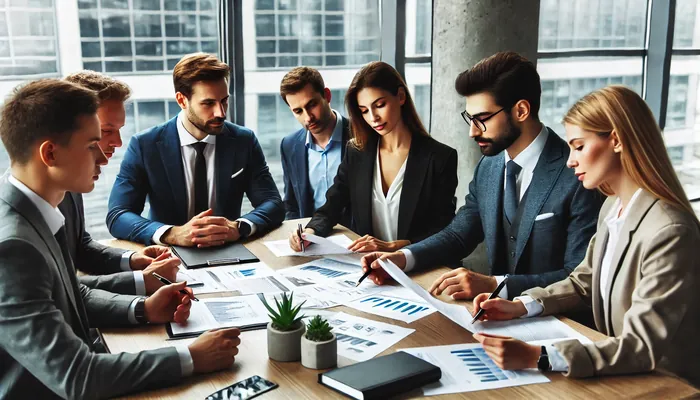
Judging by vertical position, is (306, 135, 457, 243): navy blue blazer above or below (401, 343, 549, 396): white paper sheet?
above

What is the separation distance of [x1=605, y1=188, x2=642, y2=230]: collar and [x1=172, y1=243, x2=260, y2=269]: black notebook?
1.42 m

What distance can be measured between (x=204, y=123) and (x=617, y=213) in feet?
7.10

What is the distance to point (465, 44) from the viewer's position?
4883 millimetres

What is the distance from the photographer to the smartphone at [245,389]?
1721mm

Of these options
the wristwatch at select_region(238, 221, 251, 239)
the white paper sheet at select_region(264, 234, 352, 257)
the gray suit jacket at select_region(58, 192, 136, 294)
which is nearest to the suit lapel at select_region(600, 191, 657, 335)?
the white paper sheet at select_region(264, 234, 352, 257)

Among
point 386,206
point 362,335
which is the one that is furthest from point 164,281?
point 386,206

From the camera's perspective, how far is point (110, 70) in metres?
4.74

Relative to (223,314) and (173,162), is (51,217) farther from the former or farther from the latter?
(173,162)

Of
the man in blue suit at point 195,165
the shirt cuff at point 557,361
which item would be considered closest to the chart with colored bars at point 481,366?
the shirt cuff at point 557,361

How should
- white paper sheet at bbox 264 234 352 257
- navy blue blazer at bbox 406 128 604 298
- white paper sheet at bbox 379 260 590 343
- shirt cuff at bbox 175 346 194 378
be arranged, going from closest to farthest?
shirt cuff at bbox 175 346 194 378 → white paper sheet at bbox 379 260 590 343 → navy blue blazer at bbox 406 128 604 298 → white paper sheet at bbox 264 234 352 257

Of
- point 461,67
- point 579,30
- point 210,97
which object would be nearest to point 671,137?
point 579,30

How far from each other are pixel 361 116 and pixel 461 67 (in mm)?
1658

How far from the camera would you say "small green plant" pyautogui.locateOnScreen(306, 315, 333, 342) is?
1872 mm

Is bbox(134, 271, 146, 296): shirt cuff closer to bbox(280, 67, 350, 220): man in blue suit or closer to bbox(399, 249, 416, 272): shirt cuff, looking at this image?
bbox(399, 249, 416, 272): shirt cuff
